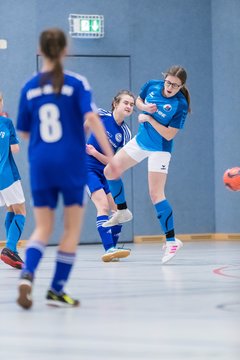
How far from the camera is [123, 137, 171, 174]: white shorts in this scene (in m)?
8.91

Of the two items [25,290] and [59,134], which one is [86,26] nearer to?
[59,134]

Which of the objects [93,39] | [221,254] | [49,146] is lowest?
[221,254]

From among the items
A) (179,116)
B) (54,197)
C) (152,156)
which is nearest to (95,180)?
(152,156)

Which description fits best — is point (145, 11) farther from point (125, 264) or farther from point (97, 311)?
point (97, 311)

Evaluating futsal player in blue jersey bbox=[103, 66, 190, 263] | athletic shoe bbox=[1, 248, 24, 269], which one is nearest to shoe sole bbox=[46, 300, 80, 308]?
athletic shoe bbox=[1, 248, 24, 269]

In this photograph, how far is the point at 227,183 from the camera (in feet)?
29.7

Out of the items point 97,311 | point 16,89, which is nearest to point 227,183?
point 97,311

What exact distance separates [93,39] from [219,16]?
6.77 ft

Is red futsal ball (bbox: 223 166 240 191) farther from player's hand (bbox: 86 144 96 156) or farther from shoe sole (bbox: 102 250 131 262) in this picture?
player's hand (bbox: 86 144 96 156)

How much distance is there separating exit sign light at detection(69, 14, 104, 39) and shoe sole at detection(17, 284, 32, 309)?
8903 mm

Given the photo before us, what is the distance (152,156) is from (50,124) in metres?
3.81

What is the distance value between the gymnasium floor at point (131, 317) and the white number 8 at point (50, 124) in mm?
994

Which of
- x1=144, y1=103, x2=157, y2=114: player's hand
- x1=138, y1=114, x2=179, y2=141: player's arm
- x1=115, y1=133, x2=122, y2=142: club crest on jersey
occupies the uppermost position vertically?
x1=144, y1=103, x2=157, y2=114: player's hand

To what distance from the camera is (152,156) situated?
8.93 m
